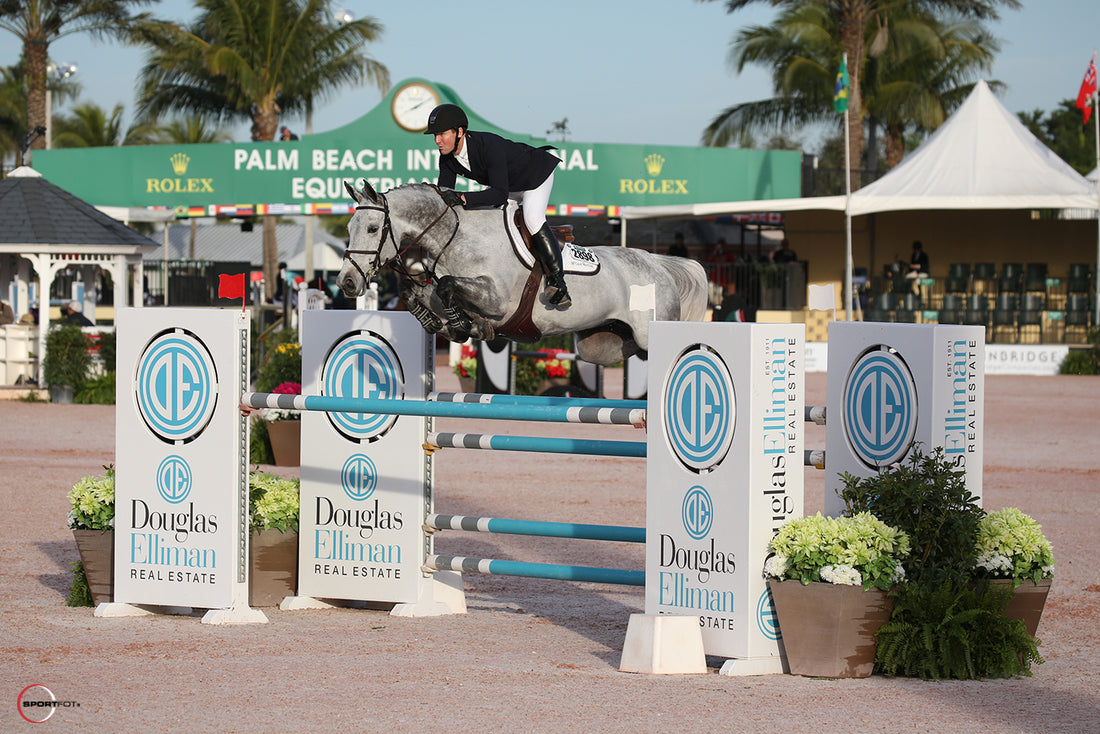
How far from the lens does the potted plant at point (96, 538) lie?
6.27 m

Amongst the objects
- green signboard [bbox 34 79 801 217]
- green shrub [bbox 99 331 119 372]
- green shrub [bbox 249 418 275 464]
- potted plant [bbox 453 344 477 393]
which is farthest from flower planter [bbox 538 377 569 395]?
green signboard [bbox 34 79 801 217]

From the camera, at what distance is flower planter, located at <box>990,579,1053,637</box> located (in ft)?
16.8

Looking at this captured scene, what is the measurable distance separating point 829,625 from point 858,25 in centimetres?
2688

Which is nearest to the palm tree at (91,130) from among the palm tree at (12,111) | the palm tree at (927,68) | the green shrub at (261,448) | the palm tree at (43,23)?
the palm tree at (12,111)

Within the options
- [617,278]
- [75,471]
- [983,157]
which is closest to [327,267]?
[983,157]

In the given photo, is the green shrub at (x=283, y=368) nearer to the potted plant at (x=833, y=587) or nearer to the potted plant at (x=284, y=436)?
the potted plant at (x=284, y=436)

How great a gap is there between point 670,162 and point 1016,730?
69.4 ft

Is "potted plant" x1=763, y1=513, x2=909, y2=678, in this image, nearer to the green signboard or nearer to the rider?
the rider

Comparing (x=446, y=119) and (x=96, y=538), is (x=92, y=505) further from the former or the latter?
(x=446, y=119)

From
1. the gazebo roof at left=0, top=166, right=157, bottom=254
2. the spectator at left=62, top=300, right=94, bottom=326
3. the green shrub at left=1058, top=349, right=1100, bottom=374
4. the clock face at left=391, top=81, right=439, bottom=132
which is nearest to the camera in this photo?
the gazebo roof at left=0, top=166, right=157, bottom=254

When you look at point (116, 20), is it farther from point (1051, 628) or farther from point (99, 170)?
point (1051, 628)

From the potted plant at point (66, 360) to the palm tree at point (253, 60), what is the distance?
13.7 meters

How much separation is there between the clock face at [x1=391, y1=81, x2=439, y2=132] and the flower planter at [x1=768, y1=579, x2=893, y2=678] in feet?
64.3

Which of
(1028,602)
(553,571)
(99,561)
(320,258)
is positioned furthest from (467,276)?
(320,258)
